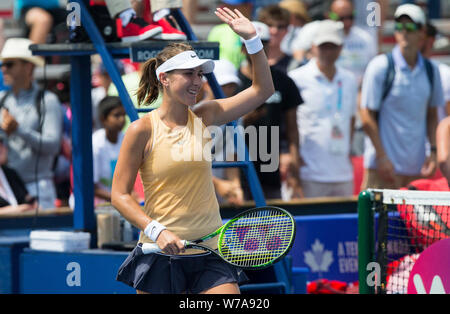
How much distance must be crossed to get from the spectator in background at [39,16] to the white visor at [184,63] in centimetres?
467

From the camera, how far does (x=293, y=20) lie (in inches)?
411

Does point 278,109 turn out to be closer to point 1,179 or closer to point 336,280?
point 336,280

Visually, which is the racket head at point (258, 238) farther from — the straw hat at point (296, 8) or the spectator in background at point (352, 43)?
the straw hat at point (296, 8)

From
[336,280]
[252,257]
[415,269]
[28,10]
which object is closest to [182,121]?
[252,257]

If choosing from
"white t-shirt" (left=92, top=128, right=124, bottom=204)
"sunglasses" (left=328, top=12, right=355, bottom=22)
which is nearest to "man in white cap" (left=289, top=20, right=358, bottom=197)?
"sunglasses" (left=328, top=12, right=355, bottom=22)

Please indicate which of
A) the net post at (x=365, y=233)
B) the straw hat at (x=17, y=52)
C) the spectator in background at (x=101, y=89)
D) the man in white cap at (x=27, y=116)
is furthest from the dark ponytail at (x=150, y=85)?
the spectator in background at (x=101, y=89)

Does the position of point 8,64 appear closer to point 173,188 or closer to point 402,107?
point 402,107

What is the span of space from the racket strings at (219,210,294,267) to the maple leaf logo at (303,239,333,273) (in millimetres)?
2852

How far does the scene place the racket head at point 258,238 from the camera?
4.69m

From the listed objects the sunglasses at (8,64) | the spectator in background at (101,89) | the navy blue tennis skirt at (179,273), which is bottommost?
the navy blue tennis skirt at (179,273)

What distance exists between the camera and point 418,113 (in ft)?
29.1

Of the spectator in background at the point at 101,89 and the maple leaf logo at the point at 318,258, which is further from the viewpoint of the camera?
the spectator in background at the point at 101,89

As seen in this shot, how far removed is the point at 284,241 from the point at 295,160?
3761 mm

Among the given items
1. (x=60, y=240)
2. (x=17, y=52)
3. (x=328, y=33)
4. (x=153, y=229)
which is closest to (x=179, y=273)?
(x=153, y=229)
